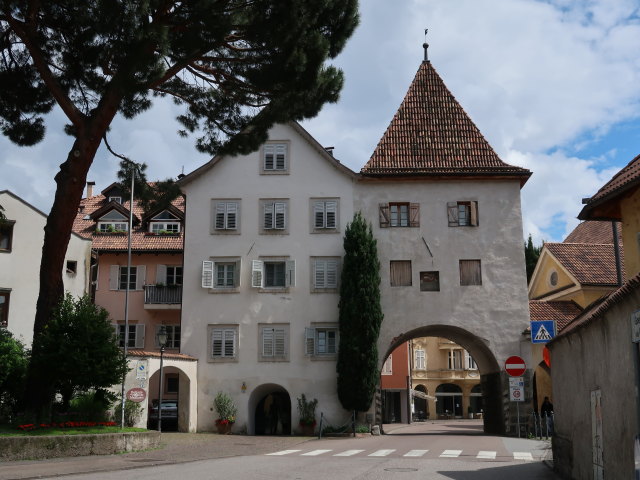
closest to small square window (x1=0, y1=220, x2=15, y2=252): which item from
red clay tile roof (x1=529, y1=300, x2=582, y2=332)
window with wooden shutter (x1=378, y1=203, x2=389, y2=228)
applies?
window with wooden shutter (x1=378, y1=203, x2=389, y2=228)

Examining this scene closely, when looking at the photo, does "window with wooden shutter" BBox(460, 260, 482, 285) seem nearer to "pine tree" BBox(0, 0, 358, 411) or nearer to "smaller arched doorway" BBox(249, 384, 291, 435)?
"smaller arched doorway" BBox(249, 384, 291, 435)

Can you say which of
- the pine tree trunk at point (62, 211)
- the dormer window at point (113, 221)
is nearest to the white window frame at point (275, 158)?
the dormer window at point (113, 221)

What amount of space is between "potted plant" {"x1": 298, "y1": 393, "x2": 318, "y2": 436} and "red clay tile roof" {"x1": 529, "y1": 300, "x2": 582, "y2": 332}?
36.9ft

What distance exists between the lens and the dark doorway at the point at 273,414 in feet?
122

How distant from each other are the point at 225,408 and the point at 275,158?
1215cm

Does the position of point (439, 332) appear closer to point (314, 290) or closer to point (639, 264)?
point (314, 290)

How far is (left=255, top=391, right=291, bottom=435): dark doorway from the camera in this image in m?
37.3

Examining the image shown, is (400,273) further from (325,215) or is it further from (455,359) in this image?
(455,359)

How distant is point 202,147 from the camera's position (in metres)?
21.9

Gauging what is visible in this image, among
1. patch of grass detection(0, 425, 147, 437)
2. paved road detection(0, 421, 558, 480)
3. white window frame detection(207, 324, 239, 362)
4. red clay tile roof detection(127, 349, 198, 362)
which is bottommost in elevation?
paved road detection(0, 421, 558, 480)

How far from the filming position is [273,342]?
35.2m

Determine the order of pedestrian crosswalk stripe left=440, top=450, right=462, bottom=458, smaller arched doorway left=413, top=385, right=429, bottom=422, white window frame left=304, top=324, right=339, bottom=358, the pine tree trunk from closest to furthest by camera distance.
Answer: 1. the pine tree trunk
2. pedestrian crosswalk stripe left=440, top=450, right=462, bottom=458
3. white window frame left=304, top=324, right=339, bottom=358
4. smaller arched doorway left=413, top=385, right=429, bottom=422

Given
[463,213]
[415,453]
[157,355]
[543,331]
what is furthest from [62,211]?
[463,213]

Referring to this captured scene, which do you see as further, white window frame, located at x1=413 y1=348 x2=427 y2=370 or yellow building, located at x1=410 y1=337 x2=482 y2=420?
white window frame, located at x1=413 y1=348 x2=427 y2=370
